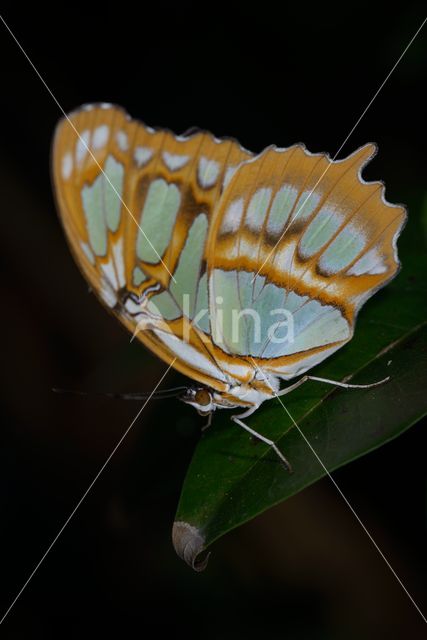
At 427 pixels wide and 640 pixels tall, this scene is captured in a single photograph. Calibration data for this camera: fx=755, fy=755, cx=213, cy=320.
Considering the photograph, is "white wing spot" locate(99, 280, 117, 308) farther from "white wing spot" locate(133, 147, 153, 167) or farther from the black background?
the black background

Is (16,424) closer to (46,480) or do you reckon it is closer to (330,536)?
(46,480)

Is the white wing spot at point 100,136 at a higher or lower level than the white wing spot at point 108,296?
higher

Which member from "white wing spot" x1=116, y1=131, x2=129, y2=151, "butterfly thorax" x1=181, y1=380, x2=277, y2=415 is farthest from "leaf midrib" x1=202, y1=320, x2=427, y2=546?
"white wing spot" x1=116, y1=131, x2=129, y2=151

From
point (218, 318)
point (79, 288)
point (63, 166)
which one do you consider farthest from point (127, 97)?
point (218, 318)

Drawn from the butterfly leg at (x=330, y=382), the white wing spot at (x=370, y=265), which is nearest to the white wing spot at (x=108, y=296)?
the butterfly leg at (x=330, y=382)

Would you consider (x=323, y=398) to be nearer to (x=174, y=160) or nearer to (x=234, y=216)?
(x=234, y=216)

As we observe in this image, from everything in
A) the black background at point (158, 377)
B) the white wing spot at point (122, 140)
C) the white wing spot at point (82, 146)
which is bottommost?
the black background at point (158, 377)

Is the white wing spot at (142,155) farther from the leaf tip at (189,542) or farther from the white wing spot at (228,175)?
the leaf tip at (189,542)
